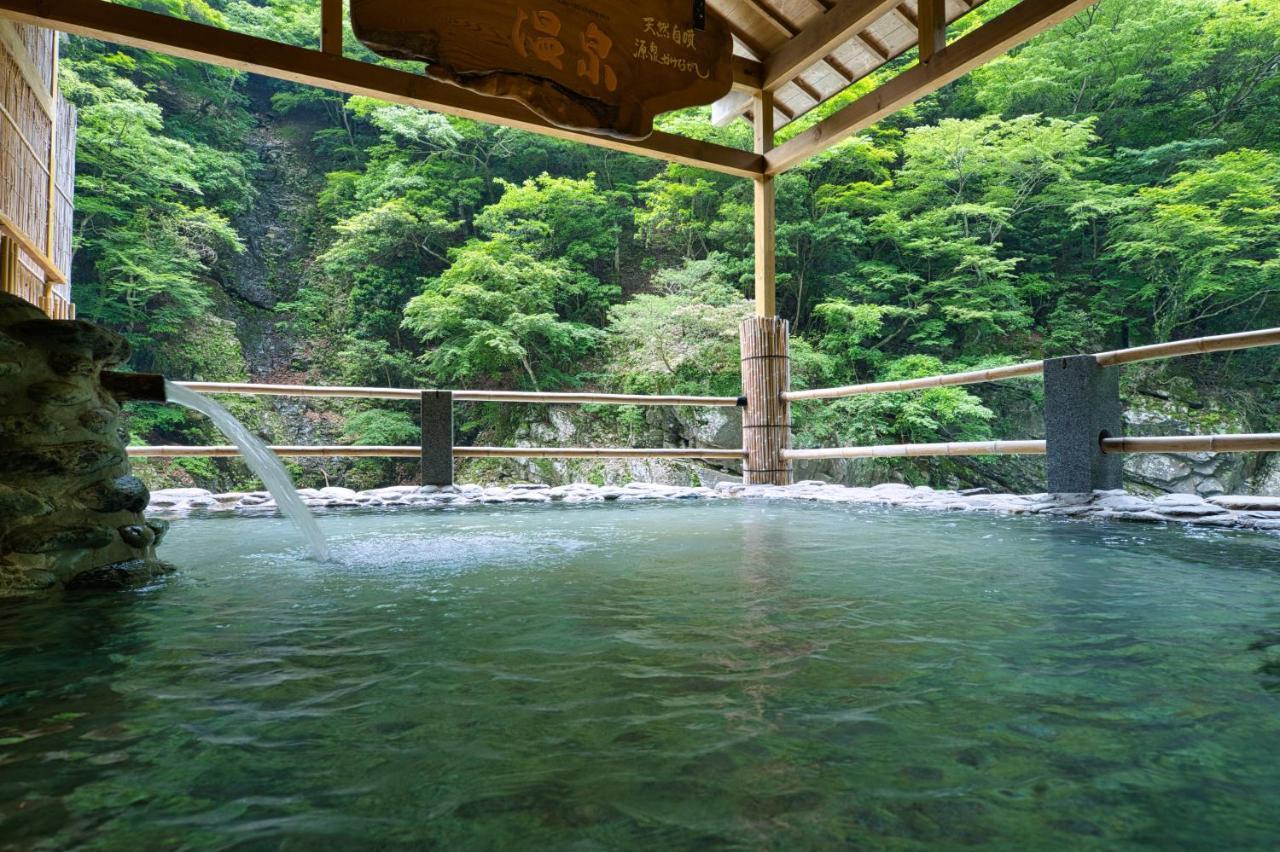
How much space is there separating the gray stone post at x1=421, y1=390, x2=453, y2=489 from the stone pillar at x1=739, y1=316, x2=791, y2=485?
8.55ft

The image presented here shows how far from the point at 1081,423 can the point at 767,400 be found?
2778 mm

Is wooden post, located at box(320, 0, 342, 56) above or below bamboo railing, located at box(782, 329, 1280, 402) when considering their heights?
above

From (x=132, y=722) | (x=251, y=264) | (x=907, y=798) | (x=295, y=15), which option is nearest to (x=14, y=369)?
(x=132, y=722)

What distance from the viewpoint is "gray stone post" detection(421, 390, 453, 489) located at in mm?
5547

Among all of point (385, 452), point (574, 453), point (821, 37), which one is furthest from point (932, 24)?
point (385, 452)

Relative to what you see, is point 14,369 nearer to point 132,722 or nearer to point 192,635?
point 192,635

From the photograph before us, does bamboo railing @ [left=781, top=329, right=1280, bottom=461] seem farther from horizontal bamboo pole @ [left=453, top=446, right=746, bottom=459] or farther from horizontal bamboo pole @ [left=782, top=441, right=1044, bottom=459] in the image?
horizontal bamboo pole @ [left=453, top=446, right=746, bottom=459]

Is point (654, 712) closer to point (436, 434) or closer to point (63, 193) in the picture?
point (436, 434)

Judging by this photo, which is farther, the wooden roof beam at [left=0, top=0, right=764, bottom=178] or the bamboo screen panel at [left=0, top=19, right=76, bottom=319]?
the bamboo screen panel at [left=0, top=19, right=76, bottom=319]

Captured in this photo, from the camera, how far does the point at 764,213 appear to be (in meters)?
6.21

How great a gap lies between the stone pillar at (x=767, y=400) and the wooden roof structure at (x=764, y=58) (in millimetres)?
239

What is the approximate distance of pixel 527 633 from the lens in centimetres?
149

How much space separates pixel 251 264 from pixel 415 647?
1431cm

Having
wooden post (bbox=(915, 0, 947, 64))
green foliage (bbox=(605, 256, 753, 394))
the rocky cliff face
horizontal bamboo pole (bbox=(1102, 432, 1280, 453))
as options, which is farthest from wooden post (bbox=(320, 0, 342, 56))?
the rocky cliff face
